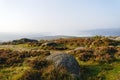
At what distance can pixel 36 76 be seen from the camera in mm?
24953

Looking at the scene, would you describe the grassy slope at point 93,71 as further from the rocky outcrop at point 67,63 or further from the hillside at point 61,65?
the rocky outcrop at point 67,63

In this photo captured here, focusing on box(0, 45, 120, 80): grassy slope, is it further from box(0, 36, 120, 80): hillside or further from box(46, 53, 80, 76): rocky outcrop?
box(46, 53, 80, 76): rocky outcrop

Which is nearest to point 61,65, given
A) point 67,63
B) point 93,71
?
point 67,63

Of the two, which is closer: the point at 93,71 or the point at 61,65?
the point at 61,65

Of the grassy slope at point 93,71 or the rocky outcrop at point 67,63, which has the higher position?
the rocky outcrop at point 67,63

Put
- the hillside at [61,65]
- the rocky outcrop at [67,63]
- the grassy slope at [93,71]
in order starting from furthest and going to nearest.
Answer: the rocky outcrop at [67,63]
the grassy slope at [93,71]
the hillside at [61,65]

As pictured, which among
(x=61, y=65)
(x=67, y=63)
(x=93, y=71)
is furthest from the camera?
(x=93, y=71)

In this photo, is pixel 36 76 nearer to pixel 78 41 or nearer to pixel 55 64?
pixel 55 64

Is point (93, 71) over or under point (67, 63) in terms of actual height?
under

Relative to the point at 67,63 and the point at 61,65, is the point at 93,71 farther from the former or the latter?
the point at 61,65

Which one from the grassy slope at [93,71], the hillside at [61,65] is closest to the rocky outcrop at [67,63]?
the hillside at [61,65]

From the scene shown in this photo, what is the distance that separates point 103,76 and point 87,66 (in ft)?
10.4

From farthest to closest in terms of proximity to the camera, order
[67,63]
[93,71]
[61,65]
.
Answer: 1. [93,71]
2. [67,63]
3. [61,65]

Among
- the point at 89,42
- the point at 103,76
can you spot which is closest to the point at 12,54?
the point at 103,76
